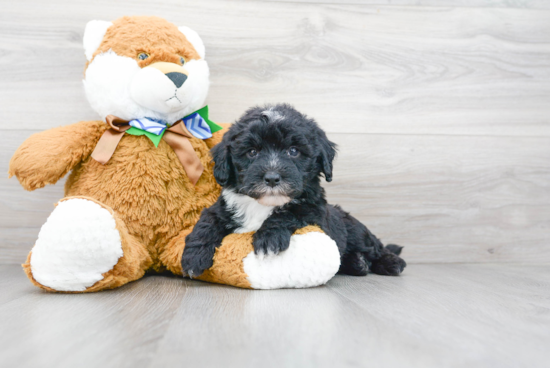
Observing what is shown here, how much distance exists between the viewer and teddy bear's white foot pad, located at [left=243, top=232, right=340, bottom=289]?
4.73 feet

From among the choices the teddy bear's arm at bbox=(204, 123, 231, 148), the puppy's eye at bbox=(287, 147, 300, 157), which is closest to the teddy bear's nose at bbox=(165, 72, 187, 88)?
the teddy bear's arm at bbox=(204, 123, 231, 148)

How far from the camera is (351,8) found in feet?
7.34

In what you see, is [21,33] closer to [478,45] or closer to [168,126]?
[168,126]

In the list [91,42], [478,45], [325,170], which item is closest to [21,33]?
[91,42]

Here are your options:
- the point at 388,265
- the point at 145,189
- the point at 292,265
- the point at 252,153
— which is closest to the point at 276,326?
the point at 292,265

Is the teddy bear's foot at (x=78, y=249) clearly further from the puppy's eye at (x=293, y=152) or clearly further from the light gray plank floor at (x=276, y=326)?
the puppy's eye at (x=293, y=152)

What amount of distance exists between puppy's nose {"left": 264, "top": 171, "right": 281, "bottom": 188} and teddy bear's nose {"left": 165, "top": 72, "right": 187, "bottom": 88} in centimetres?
55

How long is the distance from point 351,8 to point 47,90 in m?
1.57

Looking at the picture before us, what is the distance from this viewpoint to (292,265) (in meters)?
1.44

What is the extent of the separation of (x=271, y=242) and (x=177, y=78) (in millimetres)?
734

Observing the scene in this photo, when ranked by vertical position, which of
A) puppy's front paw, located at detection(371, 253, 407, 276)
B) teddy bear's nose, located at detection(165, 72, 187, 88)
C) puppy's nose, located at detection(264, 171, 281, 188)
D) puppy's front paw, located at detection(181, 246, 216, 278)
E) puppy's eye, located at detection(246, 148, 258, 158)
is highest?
teddy bear's nose, located at detection(165, 72, 187, 88)

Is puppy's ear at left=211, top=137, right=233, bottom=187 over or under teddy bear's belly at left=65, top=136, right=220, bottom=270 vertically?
over

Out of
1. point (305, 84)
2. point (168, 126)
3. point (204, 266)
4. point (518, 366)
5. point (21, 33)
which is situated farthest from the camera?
point (305, 84)

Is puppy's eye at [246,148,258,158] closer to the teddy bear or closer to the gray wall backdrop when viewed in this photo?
the teddy bear
